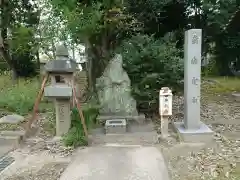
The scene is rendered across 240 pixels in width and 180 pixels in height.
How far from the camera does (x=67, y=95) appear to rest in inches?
213

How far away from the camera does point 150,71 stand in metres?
7.10

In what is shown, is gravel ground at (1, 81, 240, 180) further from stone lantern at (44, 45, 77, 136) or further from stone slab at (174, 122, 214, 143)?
stone lantern at (44, 45, 77, 136)

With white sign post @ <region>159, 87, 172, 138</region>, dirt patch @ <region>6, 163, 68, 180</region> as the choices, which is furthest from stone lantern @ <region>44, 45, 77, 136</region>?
white sign post @ <region>159, 87, 172, 138</region>

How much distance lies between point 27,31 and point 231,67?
9.26m

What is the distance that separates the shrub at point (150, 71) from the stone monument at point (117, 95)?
11.2 inches

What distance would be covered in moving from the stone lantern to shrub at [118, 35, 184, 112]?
67.5 inches

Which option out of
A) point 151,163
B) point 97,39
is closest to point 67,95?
point 151,163

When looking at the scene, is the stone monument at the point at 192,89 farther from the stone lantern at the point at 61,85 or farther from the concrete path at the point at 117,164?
the stone lantern at the point at 61,85

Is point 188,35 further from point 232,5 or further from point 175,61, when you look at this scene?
point 232,5

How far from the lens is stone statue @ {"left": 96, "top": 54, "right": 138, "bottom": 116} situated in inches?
260

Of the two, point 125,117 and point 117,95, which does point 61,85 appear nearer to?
point 117,95

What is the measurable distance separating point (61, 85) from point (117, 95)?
4.87 feet

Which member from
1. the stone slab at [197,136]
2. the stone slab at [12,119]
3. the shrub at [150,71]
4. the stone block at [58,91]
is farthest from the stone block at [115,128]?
the stone slab at [12,119]

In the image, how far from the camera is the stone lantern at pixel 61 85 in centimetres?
542
